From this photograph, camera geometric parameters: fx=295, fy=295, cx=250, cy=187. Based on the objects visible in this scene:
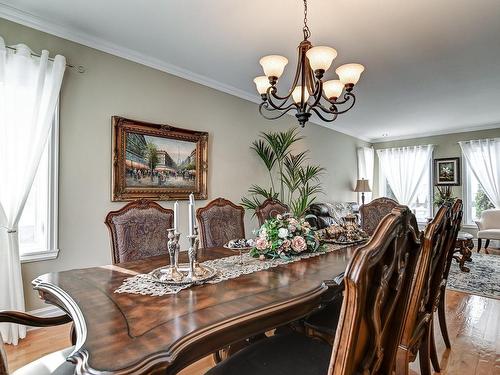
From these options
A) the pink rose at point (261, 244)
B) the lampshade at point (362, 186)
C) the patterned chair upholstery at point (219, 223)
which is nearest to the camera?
the pink rose at point (261, 244)

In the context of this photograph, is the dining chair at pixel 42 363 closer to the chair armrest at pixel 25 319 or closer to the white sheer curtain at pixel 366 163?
the chair armrest at pixel 25 319

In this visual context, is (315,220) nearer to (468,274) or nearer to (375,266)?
(468,274)

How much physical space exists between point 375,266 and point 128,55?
3.10 metres

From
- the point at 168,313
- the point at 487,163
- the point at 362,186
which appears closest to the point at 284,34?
the point at 168,313

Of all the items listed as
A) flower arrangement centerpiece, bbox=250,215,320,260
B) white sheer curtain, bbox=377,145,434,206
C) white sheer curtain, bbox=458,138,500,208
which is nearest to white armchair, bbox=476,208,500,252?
white sheer curtain, bbox=458,138,500,208

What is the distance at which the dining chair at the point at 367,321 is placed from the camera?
2.16ft

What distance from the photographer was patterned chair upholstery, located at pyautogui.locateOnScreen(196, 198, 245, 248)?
2307 mm

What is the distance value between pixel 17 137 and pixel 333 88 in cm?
248

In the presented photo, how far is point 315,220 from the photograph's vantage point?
5.05 meters

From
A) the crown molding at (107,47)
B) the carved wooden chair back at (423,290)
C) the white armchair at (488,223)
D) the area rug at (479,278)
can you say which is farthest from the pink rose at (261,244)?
the white armchair at (488,223)

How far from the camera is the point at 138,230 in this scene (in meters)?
1.94

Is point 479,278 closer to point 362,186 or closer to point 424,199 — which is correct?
point 362,186

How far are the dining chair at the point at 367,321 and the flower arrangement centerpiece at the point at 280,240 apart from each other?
0.55 metres

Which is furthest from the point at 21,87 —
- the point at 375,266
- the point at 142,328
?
the point at 375,266
